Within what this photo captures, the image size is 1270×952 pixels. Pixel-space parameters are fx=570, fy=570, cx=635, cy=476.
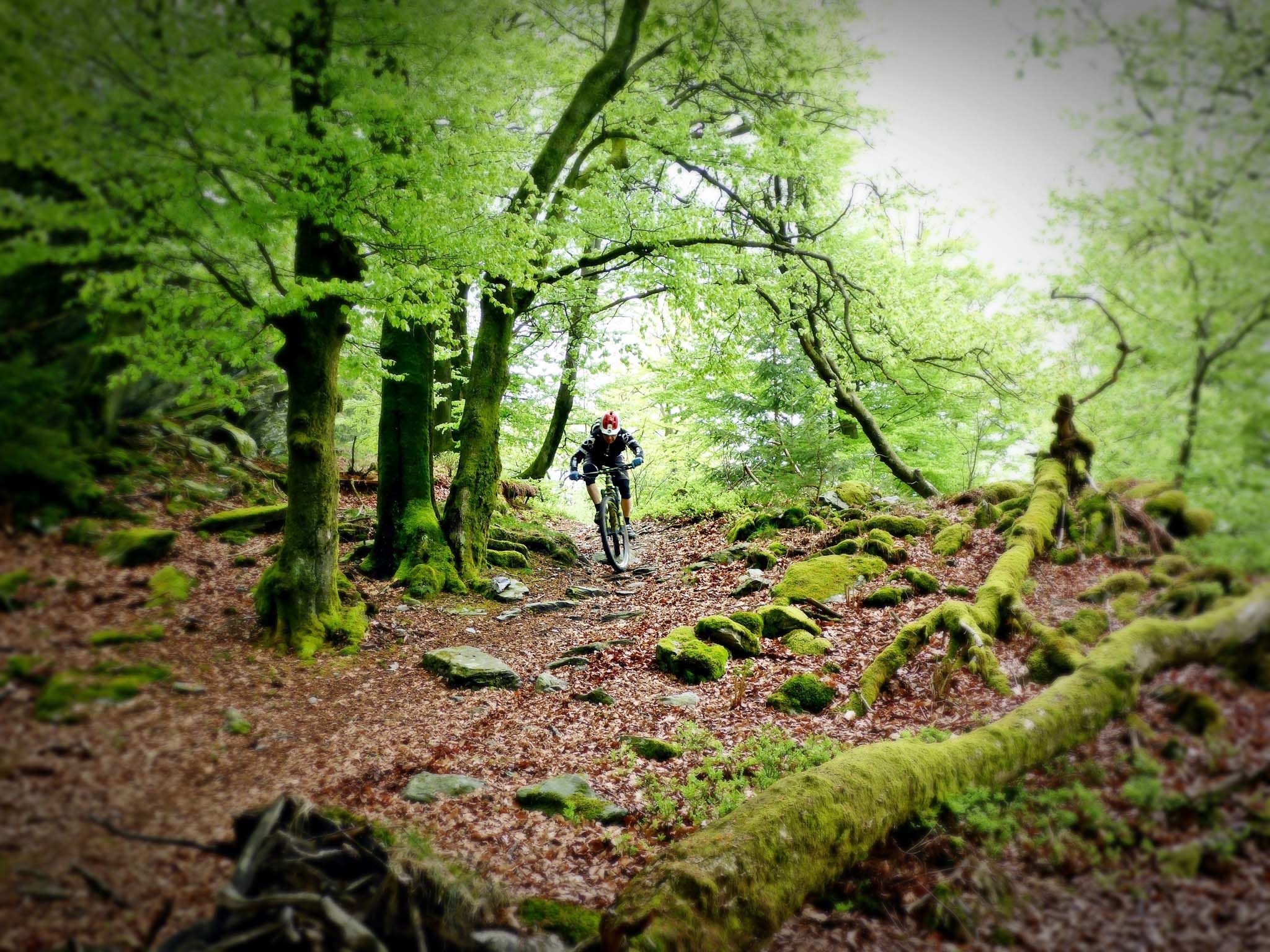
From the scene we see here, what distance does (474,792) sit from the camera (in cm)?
391

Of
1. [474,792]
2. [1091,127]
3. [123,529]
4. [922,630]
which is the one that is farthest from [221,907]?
[922,630]

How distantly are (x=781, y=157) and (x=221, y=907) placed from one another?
35.2ft

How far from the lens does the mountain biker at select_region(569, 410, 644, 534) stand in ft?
33.9

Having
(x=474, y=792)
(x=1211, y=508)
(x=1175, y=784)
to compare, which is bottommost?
(x=474, y=792)

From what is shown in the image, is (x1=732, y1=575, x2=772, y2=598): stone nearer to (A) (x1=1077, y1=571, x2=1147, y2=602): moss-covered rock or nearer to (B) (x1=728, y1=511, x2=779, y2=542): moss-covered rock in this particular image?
(B) (x1=728, y1=511, x2=779, y2=542): moss-covered rock

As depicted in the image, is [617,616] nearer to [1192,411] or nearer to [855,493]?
[855,493]

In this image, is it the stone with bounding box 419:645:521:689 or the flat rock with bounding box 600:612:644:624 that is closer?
the stone with bounding box 419:645:521:689

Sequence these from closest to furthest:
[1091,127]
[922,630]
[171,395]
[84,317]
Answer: [84,317] < [171,395] < [1091,127] < [922,630]

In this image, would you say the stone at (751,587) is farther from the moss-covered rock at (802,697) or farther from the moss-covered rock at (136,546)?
the moss-covered rock at (136,546)

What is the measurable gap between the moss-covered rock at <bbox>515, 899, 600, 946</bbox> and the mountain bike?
25.7 feet

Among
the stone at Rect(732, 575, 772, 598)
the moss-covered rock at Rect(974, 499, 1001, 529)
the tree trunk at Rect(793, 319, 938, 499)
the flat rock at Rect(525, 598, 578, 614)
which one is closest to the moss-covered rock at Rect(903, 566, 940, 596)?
the moss-covered rock at Rect(974, 499, 1001, 529)

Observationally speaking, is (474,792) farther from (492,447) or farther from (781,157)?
(781,157)

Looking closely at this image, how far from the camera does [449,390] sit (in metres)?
14.8

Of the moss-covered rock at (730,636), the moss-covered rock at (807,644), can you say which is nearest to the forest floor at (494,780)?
the moss-covered rock at (807,644)
